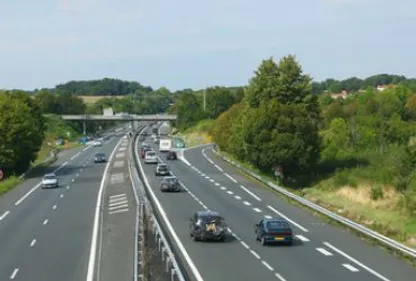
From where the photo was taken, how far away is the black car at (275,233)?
1335 inches

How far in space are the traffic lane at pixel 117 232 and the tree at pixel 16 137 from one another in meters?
16.8

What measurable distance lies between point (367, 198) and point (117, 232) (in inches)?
805

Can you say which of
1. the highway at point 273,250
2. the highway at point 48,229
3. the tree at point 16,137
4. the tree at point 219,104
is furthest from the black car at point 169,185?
the tree at point 219,104

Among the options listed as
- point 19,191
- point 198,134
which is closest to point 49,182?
point 19,191

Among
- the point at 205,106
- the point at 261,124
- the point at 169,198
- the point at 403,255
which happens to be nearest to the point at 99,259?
the point at 403,255

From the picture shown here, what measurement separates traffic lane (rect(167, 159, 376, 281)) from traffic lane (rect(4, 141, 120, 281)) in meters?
7.55

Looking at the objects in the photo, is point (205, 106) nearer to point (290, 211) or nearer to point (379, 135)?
point (379, 135)

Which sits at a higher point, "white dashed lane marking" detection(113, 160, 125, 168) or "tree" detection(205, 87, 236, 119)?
"tree" detection(205, 87, 236, 119)

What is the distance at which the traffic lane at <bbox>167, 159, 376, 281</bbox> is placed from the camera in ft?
88.8

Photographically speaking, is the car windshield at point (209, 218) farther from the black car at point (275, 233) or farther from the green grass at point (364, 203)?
the green grass at point (364, 203)

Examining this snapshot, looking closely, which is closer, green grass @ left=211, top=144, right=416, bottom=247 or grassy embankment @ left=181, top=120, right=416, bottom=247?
green grass @ left=211, top=144, right=416, bottom=247

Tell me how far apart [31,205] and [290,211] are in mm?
19405

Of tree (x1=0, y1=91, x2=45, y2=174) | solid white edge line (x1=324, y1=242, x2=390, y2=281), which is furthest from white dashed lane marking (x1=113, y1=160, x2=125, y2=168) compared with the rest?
solid white edge line (x1=324, y1=242, x2=390, y2=281)

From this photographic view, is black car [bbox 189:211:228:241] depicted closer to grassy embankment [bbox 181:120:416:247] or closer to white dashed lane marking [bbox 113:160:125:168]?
grassy embankment [bbox 181:120:416:247]
